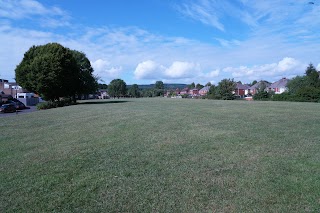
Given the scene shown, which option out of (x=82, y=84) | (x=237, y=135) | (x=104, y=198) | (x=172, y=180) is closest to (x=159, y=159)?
(x=172, y=180)

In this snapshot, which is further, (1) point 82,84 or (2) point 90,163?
(1) point 82,84

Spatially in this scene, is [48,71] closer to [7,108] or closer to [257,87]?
[7,108]

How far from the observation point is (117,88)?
532 ft

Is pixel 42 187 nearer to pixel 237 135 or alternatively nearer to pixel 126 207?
pixel 126 207

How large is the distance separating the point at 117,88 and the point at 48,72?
4729 inches

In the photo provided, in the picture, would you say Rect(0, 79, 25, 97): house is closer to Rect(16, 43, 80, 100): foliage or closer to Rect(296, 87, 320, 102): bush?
Rect(16, 43, 80, 100): foliage

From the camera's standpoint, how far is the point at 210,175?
5953 millimetres

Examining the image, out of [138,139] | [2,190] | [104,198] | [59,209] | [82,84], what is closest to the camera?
[59,209]

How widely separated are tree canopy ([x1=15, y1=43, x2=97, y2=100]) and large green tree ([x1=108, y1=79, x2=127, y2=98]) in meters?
111

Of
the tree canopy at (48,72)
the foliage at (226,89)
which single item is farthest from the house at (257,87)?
the tree canopy at (48,72)

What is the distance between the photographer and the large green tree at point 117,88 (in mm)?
162000

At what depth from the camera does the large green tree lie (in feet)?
531

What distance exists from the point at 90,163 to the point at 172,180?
2570 millimetres

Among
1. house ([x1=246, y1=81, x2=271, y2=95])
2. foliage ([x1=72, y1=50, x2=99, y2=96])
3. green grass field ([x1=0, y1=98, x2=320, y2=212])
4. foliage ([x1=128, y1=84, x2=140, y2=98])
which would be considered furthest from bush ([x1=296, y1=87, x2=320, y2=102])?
foliage ([x1=128, y1=84, x2=140, y2=98])
